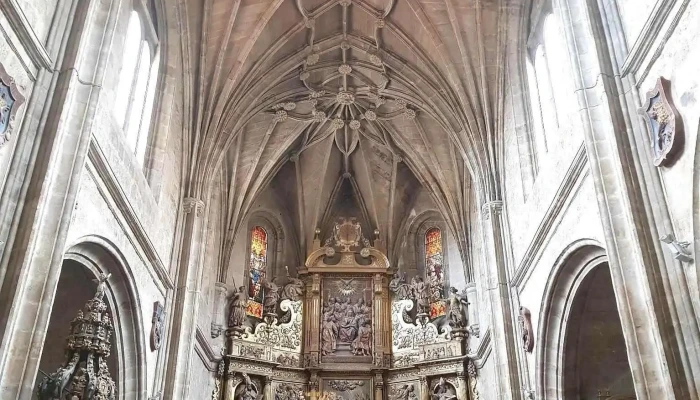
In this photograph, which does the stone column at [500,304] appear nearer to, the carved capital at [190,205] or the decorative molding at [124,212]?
the carved capital at [190,205]

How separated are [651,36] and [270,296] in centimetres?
1623

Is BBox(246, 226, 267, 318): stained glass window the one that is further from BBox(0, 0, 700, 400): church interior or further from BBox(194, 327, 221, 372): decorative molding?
BBox(194, 327, 221, 372): decorative molding

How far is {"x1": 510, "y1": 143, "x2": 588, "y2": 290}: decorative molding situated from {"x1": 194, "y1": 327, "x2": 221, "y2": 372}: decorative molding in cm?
833

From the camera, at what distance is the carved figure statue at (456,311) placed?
22266 millimetres

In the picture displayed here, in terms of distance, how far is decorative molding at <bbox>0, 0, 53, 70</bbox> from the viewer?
32.0 feet

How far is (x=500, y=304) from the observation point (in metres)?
16.9

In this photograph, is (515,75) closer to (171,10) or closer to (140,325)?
(171,10)

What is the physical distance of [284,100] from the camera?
22.2 meters

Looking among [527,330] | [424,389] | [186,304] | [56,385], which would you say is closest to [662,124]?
[527,330]

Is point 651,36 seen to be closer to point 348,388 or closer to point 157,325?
point 157,325

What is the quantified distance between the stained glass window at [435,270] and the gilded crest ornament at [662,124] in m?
14.0

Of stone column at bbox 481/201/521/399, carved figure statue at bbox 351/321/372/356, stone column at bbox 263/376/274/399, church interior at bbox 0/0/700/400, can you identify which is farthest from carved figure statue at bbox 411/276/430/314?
stone column at bbox 481/201/521/399

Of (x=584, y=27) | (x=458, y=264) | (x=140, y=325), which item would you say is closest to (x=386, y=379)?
(x=458, y=264)

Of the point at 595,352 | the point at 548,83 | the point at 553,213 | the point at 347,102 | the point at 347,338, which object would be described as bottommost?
the point at 595,352
